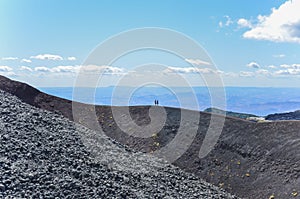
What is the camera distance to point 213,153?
1317cm

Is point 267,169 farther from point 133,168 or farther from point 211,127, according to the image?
point 133,168

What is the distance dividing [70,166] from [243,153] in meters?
7.09

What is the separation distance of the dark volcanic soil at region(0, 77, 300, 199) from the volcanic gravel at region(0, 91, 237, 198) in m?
1.45

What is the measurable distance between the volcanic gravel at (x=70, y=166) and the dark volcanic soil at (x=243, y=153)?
1.45 metres

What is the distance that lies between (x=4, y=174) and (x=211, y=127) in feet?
30.2

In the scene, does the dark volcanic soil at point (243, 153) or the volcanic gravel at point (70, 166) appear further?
the dark volcanic soil at point (243, 153)

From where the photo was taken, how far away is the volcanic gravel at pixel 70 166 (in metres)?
6.99

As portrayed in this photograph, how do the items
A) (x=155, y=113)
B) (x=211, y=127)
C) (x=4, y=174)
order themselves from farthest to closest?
1. (x=155, y=113)
2. (x=211, y=127)
3. (x=4, y=174)

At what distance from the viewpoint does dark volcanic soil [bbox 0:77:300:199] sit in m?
11.4

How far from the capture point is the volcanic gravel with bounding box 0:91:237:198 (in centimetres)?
699

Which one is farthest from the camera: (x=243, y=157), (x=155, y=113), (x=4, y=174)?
(x=155, y=113)

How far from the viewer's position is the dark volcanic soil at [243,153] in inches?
447

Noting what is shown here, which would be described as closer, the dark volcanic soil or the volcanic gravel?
the volcanic gravel

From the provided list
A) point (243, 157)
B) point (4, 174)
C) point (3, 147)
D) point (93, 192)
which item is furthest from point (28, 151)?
point (243, 157)
